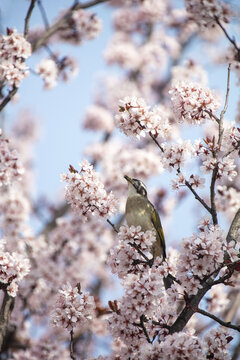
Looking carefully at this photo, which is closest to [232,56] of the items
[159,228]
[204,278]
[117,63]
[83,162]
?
[159,228]

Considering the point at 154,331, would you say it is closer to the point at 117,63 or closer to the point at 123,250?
the point at 123,250

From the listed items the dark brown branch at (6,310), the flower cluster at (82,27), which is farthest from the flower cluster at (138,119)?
the flower cluster at (82,27)

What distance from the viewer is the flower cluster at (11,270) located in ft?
13.9

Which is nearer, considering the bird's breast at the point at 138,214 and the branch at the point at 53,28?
the bird's breast at the point at 138,214

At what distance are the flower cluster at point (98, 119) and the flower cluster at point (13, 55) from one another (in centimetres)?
812

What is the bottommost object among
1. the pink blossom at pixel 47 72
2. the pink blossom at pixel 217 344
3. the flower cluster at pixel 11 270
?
the pink blossom at pixel 217 344

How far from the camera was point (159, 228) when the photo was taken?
213 inches

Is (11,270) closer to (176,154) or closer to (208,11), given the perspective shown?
(176,154)

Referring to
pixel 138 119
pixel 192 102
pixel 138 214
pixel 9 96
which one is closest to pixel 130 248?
pixel 138 119

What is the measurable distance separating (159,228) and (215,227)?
1.73m

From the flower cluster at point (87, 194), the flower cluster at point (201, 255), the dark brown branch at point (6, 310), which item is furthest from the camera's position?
the dark brown branch at point (6, 310)

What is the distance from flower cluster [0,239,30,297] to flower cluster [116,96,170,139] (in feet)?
5.99

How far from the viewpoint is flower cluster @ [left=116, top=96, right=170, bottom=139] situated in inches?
160

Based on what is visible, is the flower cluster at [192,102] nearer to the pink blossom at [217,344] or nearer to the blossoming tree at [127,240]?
the blossoming tree at [127,240]
